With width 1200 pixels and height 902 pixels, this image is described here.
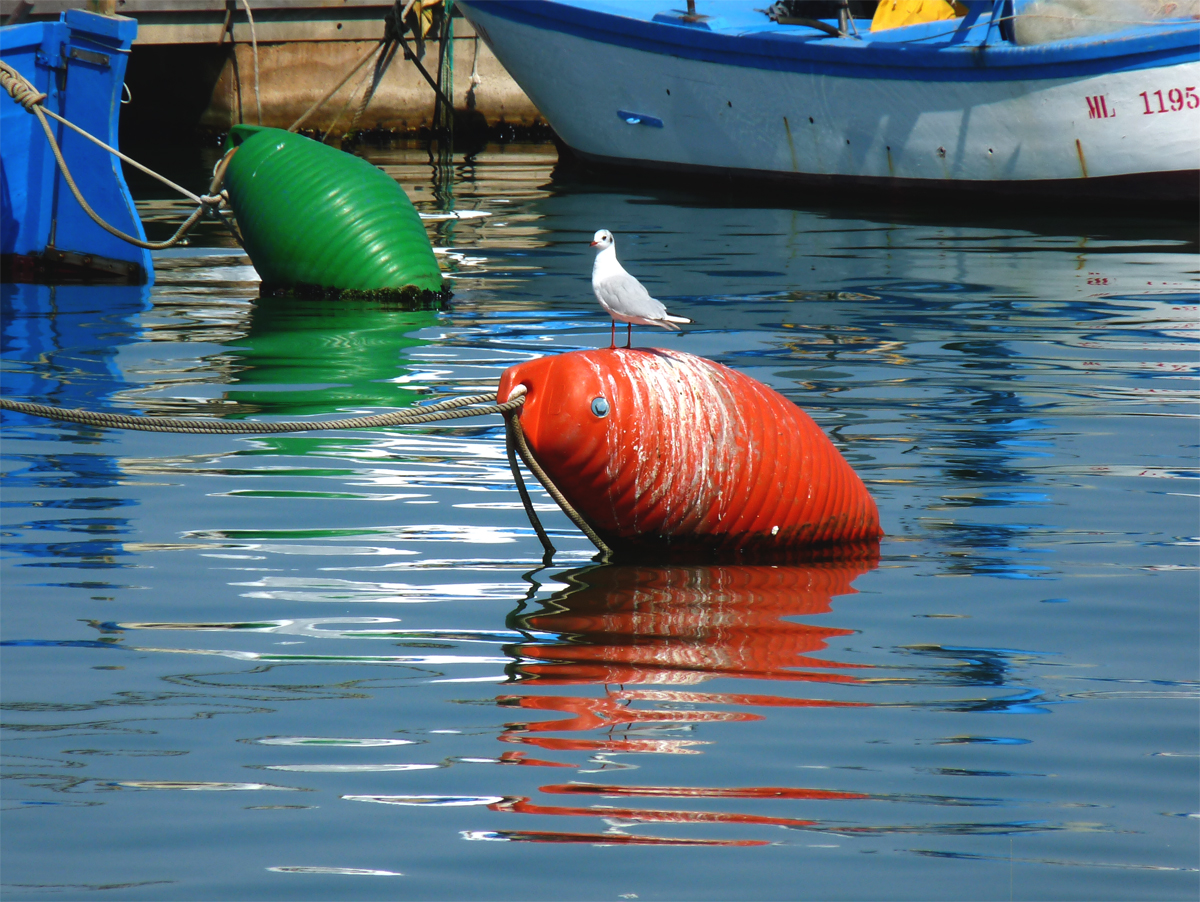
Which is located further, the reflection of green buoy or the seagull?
the reflection of green buoy

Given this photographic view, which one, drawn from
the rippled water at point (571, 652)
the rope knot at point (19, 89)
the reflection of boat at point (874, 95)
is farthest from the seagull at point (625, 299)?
the reflection of boat at point (874, 95)

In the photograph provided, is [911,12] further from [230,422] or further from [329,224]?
[230,422]

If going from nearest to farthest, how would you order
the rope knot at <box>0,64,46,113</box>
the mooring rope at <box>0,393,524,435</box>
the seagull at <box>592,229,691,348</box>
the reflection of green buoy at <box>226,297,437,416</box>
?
1. the mooring rope at <box>0,393,524,435</box>
2. the seagull at <box>592,229,691,348</box>
3. the reflection of green buoy at <box>226,297,437,416</box>
4. the rope knot at <box>0,64,46,113</box>

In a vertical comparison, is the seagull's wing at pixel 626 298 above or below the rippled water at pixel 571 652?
above

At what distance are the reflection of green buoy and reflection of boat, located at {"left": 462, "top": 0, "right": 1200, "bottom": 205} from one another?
650cm

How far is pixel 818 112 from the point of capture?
1490 cm

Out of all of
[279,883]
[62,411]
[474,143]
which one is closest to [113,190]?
[62,411]

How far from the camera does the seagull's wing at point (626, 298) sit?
520 centimetres

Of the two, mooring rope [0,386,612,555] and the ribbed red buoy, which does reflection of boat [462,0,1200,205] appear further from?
mooring rope [0,386,612,555]

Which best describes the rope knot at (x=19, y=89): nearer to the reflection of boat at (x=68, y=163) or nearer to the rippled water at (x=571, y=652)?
the reflection of boat at (x=68, y=163)

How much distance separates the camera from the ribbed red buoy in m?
4.91

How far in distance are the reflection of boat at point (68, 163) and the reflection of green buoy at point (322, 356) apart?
4.74 ft

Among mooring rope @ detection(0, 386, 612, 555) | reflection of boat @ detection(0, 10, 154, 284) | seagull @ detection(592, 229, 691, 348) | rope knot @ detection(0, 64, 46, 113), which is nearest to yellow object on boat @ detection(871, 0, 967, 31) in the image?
reflection of boat @ detection(0, 10, 154, 284)

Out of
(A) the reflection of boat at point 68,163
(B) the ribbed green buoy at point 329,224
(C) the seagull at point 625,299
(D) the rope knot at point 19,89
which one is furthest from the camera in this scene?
(A) the reflection of boat at point 68,163
